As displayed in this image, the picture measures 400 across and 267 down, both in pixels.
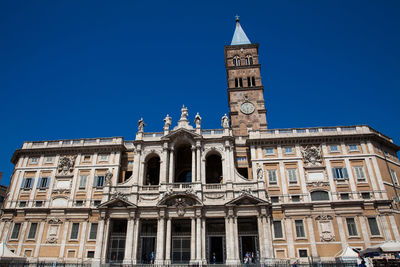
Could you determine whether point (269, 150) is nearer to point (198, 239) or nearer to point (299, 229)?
point (299, 229)

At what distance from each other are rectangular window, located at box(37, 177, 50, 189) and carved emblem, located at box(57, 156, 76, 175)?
6.33 feet

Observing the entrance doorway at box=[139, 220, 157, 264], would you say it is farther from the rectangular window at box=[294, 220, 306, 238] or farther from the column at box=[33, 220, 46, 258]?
the rectangular window at box=[294, 220, 306, 238]

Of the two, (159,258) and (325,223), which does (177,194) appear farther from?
(325,223)

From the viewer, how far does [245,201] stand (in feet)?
109

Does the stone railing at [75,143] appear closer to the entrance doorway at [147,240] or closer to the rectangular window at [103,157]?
the rectangular window at [103,157]

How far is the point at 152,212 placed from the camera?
34.2 meters

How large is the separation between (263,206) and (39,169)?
30.6 m

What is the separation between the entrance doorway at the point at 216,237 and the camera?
1330 inches

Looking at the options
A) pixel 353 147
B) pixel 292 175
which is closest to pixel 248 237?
pixel 292 175

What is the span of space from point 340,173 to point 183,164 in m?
20.2

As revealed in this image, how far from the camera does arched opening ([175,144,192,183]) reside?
40.4 meters

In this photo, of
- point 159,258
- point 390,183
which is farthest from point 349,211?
point 159,258

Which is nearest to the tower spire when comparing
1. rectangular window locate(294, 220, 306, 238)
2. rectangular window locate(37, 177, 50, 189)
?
rectangular window locate(294, 220, 306, 238)

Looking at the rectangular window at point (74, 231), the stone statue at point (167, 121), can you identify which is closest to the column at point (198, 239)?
the stone statue at point (167, 121)
